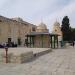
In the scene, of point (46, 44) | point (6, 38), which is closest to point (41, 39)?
point (46, 44)

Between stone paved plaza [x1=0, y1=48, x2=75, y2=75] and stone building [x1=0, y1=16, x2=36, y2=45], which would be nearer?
stone paved plaza [x1=0, y1=48, x2=75, y2=75]

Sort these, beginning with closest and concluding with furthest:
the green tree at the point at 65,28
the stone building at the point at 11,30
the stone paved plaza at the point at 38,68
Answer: the stone paved plaza at the point at 38,68
the stone building at the point at 11,30
the green tree at the point at 65,28

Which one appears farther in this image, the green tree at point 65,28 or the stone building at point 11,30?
the green tree at point 65,28

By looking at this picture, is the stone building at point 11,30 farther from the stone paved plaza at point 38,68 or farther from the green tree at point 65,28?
the stone paved plaza at point 38,68

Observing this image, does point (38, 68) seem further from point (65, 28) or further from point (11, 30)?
point (65, 28)

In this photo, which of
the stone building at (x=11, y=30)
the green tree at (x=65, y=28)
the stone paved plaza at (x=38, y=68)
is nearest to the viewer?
the stone paved plaza at (x=38, y=68)

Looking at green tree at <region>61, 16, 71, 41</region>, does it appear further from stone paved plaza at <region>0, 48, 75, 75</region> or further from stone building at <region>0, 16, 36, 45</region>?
stone paved plaza at <region>0, 48, 75, 75</region>

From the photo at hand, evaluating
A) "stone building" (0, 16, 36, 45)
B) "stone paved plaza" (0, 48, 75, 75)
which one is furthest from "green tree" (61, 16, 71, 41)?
"stone paved plaza" (0, 48, 75, 75)

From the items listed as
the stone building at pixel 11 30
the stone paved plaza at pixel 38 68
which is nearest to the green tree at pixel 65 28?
the stone building at pixel 11 30

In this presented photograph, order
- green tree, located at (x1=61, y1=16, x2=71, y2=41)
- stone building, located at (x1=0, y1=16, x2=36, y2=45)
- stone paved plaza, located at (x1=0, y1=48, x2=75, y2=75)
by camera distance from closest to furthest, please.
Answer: stone paved plaza, located at (x1=0, y1=48, x2=75, y2=75), stone building, located at (x1=0, y1=16, x2=36, y2=45), green tree, located at (x1=61, y1=16, x2=71, y2=41)

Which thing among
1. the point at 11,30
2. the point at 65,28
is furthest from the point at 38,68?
the point at 65,28

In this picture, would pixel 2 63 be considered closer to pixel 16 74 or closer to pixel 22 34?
pixel 16 74

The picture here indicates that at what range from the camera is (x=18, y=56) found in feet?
43.5

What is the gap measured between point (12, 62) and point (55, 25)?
52.3 metres
